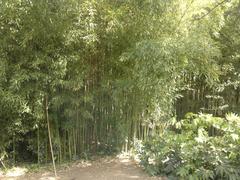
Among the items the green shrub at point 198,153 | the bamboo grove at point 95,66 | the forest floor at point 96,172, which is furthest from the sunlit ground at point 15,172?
the green shrub at point 198,153

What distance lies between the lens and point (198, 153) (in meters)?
3.60

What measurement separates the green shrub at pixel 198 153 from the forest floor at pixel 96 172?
21cm

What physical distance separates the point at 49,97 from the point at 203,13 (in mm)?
2437

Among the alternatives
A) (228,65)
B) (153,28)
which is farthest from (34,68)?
(228,65)

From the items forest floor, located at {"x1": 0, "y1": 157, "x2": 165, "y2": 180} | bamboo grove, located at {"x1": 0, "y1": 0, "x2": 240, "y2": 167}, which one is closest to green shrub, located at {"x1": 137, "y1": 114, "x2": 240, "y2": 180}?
forest floor, located at {"x1": 0, "y1": 157, "x2": 165, "y2": 180}

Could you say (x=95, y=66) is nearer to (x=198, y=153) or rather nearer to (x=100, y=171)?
(x=100, y=171)

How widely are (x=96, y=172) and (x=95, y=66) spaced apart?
1500 mm

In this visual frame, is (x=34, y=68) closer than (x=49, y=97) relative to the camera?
Yes

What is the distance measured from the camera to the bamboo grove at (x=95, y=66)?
386 cm

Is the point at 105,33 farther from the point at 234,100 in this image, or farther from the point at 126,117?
the point at 234,100

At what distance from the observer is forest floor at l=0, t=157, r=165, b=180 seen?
3969 millimetres

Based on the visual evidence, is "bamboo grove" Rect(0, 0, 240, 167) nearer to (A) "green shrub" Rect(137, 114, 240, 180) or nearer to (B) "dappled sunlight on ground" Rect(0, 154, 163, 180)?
(B) "dappled sunlight on ground" Rect(0, 154, 163, 180)

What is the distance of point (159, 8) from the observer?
12.7ft

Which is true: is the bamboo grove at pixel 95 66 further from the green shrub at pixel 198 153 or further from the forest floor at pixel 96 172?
the green shrub at pixel 198 153
